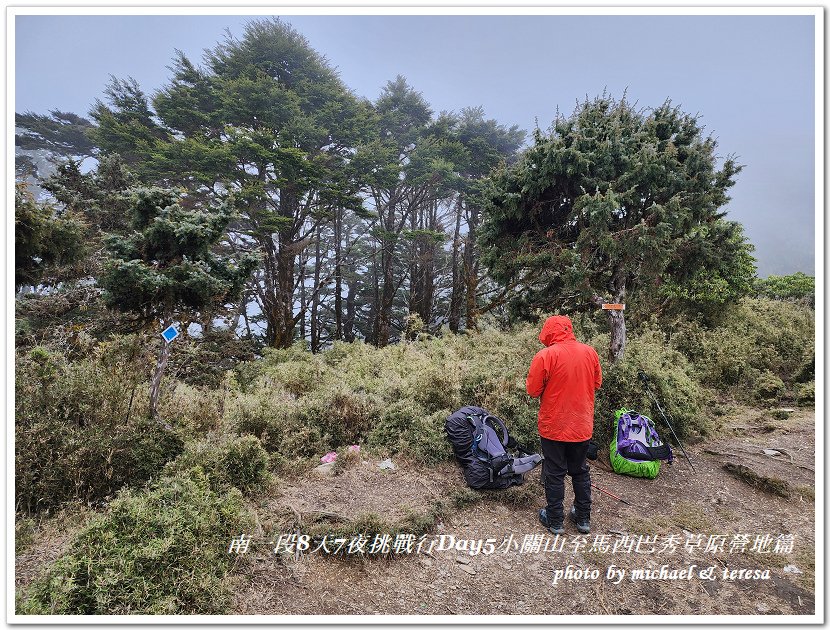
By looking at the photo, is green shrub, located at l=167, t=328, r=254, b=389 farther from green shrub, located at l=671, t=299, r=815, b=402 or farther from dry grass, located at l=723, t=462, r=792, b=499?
green shrub, located at l=671, t=299, r=815, b=402

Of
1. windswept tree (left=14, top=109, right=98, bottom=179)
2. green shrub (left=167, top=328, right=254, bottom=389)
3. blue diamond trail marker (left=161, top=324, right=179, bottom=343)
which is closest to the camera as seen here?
blue diamond trail marker (left=161, top=324, right=179, bottom=343)

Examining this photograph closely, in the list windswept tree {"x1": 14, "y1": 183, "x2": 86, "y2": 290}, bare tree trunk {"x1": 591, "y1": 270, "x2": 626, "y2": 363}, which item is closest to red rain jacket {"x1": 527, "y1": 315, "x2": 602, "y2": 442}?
bare tree trunk {"x1": 591, "y1": 270, "x2": 626, "y2": 363}

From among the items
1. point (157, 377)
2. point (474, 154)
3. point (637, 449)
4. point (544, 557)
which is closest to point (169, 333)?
point (157, 377)

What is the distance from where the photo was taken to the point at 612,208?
522 centimetres

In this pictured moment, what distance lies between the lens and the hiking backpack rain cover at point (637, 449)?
4.36m

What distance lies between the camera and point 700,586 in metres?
2.68

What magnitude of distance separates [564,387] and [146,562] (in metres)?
3.35

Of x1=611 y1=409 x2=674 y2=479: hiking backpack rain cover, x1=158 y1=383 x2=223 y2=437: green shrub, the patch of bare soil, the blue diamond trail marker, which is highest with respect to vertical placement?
the blue diamond trail marker

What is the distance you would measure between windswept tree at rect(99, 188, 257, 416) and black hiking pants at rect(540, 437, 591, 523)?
143 inches

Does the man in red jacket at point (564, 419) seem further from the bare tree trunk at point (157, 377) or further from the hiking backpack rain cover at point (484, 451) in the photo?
the bare tree trunk at point (157, 377)

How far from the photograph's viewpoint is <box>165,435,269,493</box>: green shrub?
3.31 m

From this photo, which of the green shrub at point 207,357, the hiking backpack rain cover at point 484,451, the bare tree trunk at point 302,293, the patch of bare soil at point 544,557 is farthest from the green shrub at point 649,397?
the bare tree trunk at point 302,293

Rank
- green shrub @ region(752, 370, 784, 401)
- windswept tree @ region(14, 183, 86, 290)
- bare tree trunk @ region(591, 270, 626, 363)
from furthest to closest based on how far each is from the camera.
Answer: green shrub @ region(752, 370, 784, 401)
bare tree trunk @ region(591, 270, 626, 363)
windswept tree @ region(14, 183, 86, 290)

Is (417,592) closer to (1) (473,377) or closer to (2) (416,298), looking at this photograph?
(1) (473,377)
